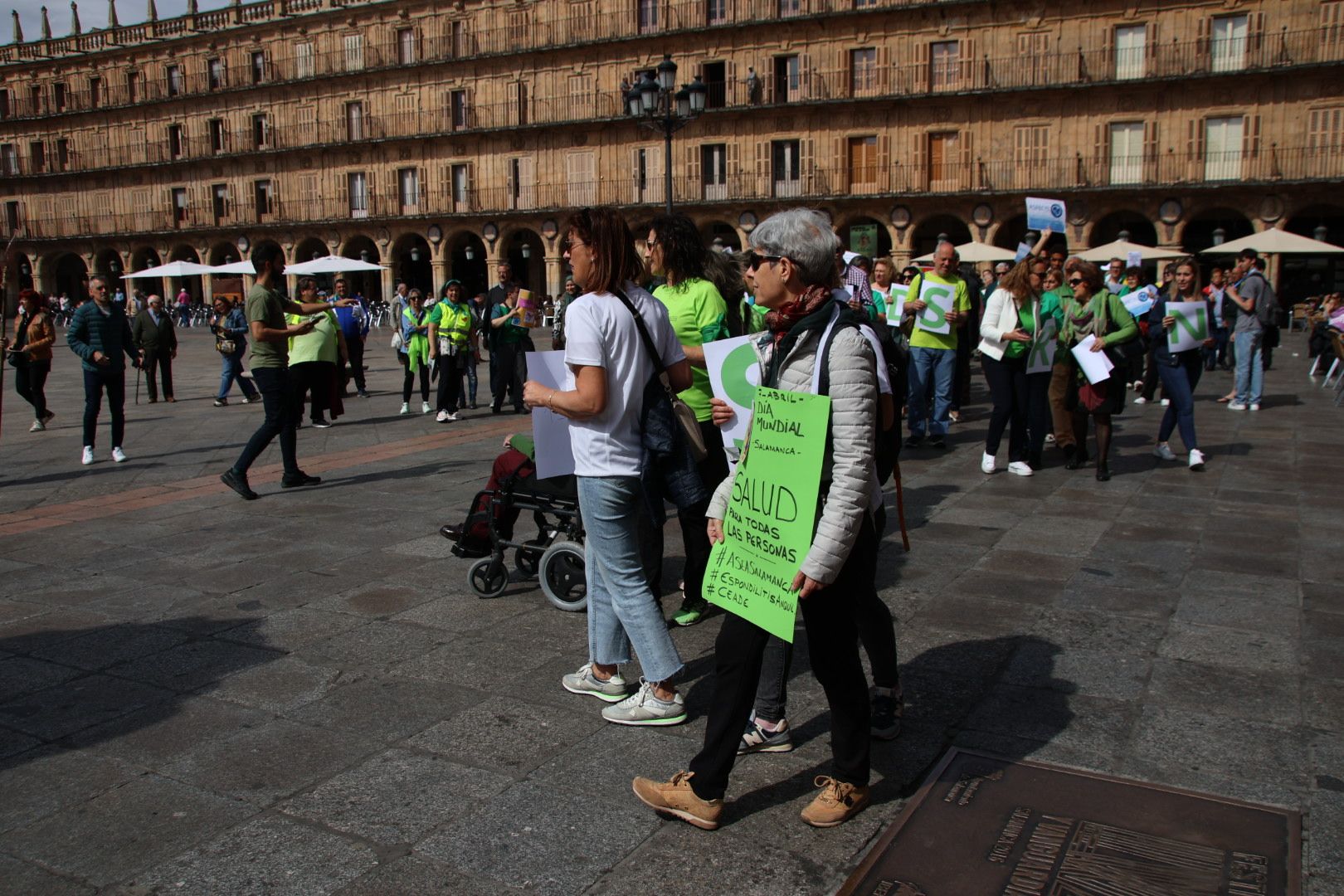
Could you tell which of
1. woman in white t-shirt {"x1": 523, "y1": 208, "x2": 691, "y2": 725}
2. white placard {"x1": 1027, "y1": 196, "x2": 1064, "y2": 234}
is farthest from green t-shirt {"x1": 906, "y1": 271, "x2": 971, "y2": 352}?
woman in white t-shirt {"x1": 523, "y1": 208, "x2": 691, "y2": 725}

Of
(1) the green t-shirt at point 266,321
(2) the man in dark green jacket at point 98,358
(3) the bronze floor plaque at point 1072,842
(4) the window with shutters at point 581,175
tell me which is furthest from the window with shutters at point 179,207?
(3) the bronze floor plaque at point 1072,842

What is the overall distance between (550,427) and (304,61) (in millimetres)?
41196

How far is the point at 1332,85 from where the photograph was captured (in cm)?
2647

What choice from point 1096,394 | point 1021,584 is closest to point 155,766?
point 1021,584

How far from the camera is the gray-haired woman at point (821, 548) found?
260 centimetres

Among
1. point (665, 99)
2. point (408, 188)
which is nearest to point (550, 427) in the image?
point (665, 99)

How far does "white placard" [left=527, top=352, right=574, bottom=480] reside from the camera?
3895mm

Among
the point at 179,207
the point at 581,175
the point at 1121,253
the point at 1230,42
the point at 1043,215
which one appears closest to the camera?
the point at 1043,215

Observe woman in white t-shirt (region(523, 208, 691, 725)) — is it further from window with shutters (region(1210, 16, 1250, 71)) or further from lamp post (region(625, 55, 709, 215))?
window with shutters (region(1210, 16, 1250, 71))

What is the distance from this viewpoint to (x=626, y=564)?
11.2 ft

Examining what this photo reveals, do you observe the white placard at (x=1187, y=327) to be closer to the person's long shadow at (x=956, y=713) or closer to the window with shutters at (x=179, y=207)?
the person's long shadow at (x=956, y=713)

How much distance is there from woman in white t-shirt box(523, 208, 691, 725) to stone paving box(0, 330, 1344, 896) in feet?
0.76

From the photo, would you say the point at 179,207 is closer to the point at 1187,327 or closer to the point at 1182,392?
the point at 1187,327

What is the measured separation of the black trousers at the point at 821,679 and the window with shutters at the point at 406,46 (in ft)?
128
